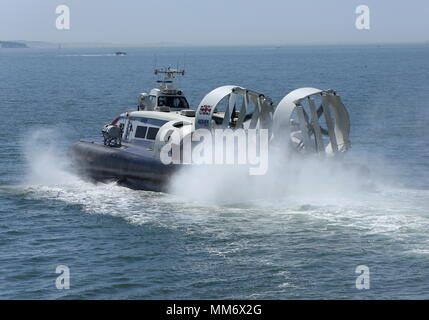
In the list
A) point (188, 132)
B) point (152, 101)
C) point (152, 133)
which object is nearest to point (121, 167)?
point (152, 133)

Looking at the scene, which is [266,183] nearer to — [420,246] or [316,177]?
[316,177]

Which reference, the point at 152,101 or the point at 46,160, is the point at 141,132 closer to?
the point at 152,101

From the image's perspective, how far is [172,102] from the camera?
39281 millimetres

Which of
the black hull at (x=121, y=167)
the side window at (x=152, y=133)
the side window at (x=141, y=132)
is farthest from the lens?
the side window at (x=141, y=132)

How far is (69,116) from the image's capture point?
62.0 metres

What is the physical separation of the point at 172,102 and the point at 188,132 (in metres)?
6.67

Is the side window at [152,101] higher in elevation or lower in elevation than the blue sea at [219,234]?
higher

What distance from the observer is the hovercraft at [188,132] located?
31.2m

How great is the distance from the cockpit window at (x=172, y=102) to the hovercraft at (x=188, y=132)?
97cm

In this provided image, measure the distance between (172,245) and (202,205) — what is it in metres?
5.26

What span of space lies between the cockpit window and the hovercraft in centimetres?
97

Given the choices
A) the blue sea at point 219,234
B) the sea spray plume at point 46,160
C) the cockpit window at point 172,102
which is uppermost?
the cockpit window at point 172,102

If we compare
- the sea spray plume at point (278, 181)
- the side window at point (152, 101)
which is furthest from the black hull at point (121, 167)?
the side window at point (152, 101)

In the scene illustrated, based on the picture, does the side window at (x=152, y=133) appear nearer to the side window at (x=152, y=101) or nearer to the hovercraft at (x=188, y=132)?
the hovercraft at (x=188, y=132)
